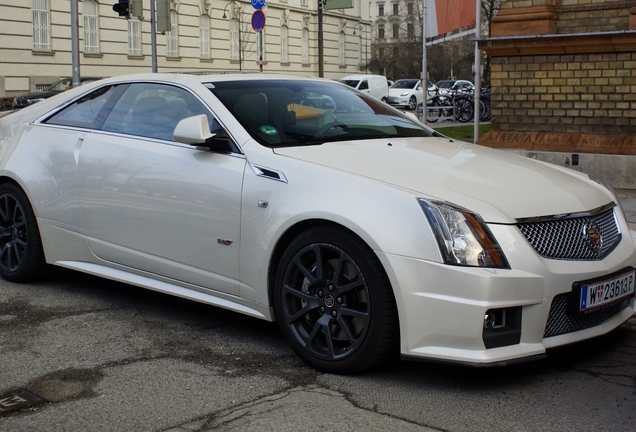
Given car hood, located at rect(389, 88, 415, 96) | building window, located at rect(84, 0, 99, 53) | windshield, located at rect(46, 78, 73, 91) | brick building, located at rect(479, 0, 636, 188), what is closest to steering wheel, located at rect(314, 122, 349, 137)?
brick building, located at rect(479, 0, 636, 188)

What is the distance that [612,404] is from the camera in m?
3.67

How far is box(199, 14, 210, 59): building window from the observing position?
45.8 metres

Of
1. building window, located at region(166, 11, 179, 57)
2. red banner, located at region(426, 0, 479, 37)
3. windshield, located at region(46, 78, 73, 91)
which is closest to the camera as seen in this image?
red banner, located at region(426, 0, 479, 37)

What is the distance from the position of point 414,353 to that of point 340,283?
495 mm

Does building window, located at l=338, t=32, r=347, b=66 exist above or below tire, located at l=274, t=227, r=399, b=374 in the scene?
above

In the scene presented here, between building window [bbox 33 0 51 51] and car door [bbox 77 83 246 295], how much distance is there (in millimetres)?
32584

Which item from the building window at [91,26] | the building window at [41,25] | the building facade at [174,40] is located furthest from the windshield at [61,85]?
the building window at [91,26]

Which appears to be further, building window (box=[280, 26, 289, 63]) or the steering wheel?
building window (box=[280, 26, 289, 63])

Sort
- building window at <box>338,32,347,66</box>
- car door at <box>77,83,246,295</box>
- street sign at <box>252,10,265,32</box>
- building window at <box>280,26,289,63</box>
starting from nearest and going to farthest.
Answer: car door at <box>77,83,246,295</box> < street sign at <box>252,10,265,32</box> < building window at <box>280,26,289,63</box> < building window at <box>338,32,347,66</box>

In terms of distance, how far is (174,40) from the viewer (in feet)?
143

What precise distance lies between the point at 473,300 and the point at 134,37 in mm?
39469

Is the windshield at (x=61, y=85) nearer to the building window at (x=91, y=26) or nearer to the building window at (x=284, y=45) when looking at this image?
the building window at (x=91, y=26)

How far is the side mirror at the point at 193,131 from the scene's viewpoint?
453cm

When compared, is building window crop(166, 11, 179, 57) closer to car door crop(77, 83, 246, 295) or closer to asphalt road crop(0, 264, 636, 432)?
Result: car door crop(77, 83, 246, 295)
